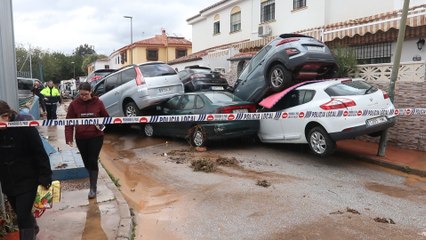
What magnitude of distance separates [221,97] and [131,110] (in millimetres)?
2954

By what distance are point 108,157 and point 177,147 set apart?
1796 millimetres

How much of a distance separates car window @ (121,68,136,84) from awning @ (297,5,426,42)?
6.71 meters

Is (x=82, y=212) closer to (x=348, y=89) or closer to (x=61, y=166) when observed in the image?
(x=61, y=166)

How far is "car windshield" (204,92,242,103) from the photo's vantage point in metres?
9.88

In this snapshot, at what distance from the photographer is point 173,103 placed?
431 inches

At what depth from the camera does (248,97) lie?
10.4 m

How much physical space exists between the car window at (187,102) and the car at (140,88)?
25.6 inches

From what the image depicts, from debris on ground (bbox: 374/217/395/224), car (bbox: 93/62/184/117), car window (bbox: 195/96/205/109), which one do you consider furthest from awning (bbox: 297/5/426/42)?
debris on ground (bbox: 374/217/395/224)

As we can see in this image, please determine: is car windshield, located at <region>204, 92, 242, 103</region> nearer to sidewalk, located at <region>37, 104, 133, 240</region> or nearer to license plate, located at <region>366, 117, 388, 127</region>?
license plate, located at <region>366, 117, 388, 127</region>

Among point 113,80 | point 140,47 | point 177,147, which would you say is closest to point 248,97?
point 177,147

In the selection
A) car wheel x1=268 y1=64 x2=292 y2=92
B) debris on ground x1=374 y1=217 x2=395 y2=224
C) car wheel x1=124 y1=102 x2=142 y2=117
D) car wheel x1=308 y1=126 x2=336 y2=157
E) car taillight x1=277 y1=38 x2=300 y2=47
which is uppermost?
car taillight x1=277 y1=38 x2=300 y2=47

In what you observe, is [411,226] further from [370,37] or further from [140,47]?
[140,47]

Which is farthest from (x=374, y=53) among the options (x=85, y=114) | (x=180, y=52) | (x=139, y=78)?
(x=180, y=52)

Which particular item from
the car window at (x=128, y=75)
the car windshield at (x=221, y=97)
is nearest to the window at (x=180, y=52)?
the car window at (x=128, y=75)
